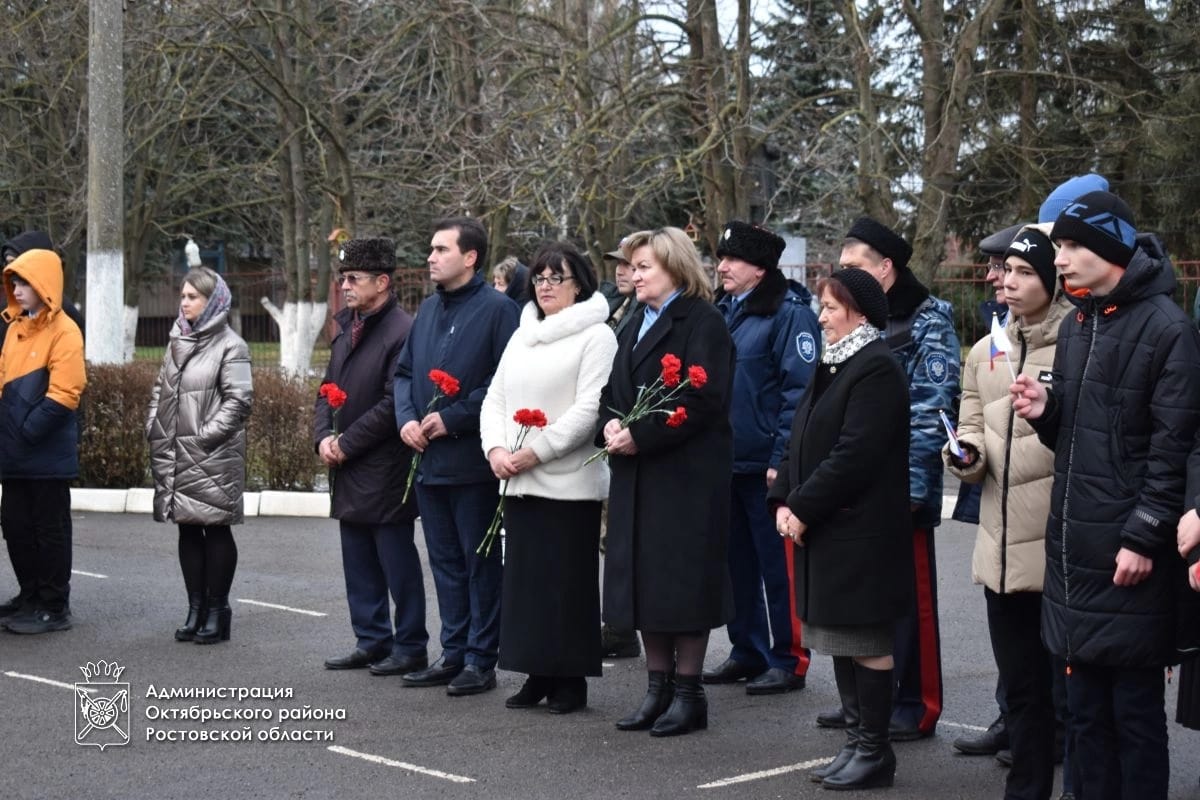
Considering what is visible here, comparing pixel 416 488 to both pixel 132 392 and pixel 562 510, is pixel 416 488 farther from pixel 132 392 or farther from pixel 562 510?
pixel 132 392

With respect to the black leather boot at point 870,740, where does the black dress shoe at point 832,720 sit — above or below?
below

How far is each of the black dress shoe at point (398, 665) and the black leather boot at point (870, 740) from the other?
2.63 meters

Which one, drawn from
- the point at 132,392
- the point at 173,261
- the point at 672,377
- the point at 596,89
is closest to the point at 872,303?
the point at 672,377

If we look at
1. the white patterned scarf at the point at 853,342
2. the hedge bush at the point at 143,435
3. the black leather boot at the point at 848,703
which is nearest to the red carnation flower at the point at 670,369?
the white patterned scarf at the point at 853,342

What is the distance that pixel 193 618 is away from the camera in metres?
8.55

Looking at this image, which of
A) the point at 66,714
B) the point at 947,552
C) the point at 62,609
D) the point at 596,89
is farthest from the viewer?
the point at 596,89

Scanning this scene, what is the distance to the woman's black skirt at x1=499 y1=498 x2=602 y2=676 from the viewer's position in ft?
22.8

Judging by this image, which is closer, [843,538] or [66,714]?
[843,538]

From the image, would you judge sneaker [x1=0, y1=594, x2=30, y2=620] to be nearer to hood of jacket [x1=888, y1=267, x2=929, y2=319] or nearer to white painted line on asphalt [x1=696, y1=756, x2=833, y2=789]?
white painted line on asphalt [x1=696, y1=756, x2=833, y2=789]

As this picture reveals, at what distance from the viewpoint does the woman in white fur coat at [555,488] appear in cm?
694

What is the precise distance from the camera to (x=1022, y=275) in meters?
5.69

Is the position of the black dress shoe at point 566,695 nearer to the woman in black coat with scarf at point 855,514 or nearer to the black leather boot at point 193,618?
the woman in black coat with scarf at point 855,514

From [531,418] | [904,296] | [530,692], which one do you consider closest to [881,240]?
[904,296]

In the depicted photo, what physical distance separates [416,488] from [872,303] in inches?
110
